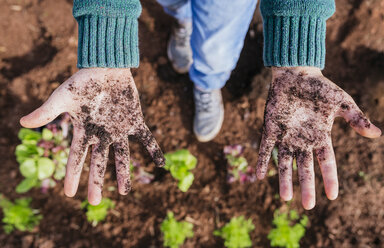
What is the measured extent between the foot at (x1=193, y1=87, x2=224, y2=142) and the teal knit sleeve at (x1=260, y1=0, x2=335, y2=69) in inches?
33.2

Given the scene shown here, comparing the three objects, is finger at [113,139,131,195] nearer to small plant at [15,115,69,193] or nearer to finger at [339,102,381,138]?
small plant at [15,115,69,193]

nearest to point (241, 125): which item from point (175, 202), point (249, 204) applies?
point (249, 204)

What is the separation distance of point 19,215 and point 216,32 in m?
2.13

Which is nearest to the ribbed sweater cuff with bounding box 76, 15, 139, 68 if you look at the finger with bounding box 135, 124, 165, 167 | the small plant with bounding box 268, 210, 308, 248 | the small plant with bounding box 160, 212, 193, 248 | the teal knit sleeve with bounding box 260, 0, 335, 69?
the finger with bounding box 135, 124, 165, 167

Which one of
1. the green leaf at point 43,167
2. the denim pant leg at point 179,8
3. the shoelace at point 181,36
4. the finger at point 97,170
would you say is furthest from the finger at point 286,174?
the green leaf at point 43,167

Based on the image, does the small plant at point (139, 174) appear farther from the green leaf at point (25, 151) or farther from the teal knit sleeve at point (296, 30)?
the teal knit sleeve at point (296, 30)

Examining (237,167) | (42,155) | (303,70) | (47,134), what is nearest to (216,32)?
(303,70)

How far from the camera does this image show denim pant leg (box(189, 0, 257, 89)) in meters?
1.65

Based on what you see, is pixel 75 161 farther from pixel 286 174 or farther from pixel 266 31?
pixel 266 31

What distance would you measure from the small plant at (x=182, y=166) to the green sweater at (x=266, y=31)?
2.74ft

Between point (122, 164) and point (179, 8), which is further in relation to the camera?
point (179, 8)

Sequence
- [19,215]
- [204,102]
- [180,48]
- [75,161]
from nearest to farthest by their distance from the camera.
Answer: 1. [75,161]
2. [19,215]
3. [204,102]
4. [180,48]

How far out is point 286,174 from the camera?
167 centimetres

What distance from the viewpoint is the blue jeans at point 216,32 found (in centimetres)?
165
